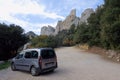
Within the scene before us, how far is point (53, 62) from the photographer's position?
13.1m

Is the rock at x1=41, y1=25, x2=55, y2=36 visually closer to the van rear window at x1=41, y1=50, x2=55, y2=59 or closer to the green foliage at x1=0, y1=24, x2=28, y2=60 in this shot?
the green foliage at x1=0, y1=24, x2=28, y2=60

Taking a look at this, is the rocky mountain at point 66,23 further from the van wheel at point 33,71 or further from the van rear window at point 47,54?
the van wheel at point 33,71

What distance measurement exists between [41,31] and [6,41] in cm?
5710

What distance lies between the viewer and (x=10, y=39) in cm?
→ 3738

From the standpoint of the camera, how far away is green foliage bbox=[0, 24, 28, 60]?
1443 inches

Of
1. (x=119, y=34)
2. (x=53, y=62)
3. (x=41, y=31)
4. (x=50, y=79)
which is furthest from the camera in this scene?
(x=41, y=31)

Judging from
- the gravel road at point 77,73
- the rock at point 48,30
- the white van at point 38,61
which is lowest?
the gravel road at point 77,73

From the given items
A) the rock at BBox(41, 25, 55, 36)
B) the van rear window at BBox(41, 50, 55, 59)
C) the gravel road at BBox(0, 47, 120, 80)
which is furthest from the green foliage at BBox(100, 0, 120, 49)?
the rock at BBox(41, 25, 55, 36)

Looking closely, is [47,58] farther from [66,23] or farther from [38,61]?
[66,23]

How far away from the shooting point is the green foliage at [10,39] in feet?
120

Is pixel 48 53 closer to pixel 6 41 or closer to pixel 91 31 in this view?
pixel 91 31

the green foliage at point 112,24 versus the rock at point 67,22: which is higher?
the rock at point 67,22

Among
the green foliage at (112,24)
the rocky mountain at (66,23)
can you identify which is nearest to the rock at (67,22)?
the rocky mountain at (66,23)

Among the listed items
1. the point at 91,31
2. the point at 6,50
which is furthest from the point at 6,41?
the point at 91,31
